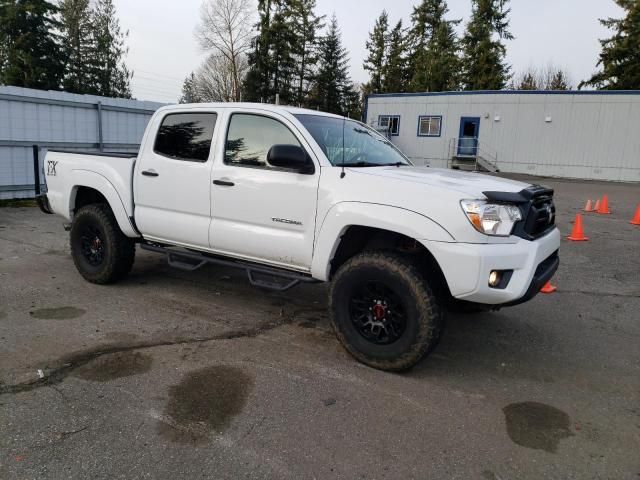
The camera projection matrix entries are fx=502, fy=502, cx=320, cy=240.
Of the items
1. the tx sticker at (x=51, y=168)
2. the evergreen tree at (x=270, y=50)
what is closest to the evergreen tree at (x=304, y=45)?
the evergreen tree at (x=270, y=50)

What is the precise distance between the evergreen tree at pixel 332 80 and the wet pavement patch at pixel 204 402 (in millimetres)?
49546

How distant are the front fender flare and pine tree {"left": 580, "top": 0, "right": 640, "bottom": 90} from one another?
41.5 m

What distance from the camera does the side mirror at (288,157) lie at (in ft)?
12.8

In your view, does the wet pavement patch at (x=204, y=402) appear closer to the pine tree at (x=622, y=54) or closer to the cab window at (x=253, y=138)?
the cab window at (x=253, y=138)

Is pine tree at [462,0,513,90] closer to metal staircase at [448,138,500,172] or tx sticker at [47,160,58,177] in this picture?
metal staircase at [448,138,500,172]

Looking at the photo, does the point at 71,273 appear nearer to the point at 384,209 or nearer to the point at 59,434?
the point at 59,434

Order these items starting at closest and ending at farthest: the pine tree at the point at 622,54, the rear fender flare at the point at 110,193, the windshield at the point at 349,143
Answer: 1. the windshield at the point at 349,143
2. the rear fender flare at the point at 110,193
3. the pine tree at the point at 622,54

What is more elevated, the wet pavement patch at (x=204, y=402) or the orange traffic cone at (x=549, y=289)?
the orange traffic cone at (x=549, y=289)

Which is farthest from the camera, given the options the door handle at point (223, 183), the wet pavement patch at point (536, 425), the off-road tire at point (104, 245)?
the off-road tire at point (104, 245)

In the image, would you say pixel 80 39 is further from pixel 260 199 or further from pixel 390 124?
pixel 260 199

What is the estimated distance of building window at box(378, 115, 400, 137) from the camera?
32625 millimetres

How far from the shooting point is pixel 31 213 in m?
10.5

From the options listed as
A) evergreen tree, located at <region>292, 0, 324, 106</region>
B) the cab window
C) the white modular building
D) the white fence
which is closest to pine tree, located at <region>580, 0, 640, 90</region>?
the white modular building

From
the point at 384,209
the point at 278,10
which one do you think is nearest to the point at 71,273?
the point at 384,209
